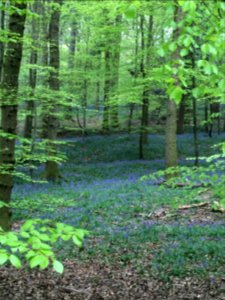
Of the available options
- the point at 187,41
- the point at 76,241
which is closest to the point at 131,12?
the point at 187,41

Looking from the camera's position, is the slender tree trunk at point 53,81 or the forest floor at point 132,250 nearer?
the forest floor at point 132,250

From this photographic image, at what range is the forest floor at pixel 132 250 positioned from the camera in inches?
287

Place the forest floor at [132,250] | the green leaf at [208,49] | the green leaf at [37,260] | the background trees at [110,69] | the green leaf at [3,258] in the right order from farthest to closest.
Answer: the forest floor at [132,250] < the background trees at [110,69] < the green leaf at [208,49] < the green leaf at [3,258] < the green leaf at [37,260]

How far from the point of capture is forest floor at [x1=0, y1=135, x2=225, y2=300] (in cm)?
728

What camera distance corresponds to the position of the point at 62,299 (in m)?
7.03

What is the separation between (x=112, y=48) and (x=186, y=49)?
1034 inches

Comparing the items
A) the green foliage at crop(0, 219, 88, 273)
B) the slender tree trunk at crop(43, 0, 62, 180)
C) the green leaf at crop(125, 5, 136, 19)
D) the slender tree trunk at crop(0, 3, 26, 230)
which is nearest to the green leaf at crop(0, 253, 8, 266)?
the green foliage at crop(0, 219, 88, 273)

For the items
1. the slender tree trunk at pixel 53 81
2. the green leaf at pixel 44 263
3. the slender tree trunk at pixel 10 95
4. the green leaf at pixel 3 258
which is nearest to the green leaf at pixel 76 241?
the green leaf at pixel 44 263

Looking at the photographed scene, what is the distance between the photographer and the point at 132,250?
29.7 ft

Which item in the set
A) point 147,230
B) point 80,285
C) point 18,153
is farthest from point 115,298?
point 18,153

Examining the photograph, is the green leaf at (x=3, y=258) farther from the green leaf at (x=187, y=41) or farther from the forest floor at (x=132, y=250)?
the forest floor at (x=132, y=250)

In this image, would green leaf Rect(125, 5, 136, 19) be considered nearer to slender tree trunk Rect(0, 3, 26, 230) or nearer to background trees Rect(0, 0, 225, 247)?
background trees Rect(0, 0, 225, 247)

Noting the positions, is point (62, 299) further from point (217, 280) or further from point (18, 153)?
point (18, 153)

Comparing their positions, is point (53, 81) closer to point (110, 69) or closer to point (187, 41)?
point (110, 69)
